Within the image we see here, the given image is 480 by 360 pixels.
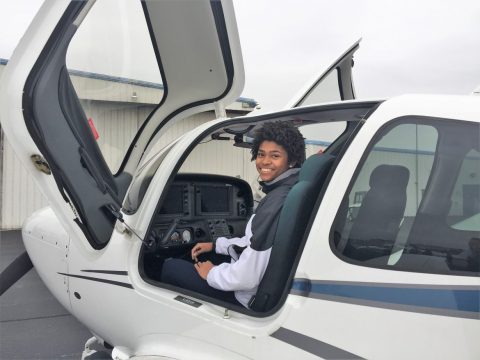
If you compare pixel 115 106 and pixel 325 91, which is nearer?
pixel 115 106

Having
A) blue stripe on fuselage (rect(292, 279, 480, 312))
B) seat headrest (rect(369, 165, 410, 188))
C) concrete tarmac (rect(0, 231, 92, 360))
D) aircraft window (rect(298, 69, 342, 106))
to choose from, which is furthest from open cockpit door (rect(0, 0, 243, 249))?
concrete tarmac (rect(0, 231, 92, 360))

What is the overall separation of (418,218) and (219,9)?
1706 millimetres

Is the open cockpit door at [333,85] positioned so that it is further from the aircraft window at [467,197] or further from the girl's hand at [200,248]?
the aircraft window at [467,197]

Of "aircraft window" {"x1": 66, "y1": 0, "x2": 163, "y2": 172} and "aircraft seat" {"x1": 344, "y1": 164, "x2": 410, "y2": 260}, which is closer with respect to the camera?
"aircraft seat" {"x1": 344, "y1": 164, "x2": 410, "y2": 260}

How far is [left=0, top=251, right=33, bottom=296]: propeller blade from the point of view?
8.87ft

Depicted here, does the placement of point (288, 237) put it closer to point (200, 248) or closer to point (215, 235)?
point (200, 248)

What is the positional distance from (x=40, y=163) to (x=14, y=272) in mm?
1356

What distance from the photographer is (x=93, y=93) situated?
2.41 meters

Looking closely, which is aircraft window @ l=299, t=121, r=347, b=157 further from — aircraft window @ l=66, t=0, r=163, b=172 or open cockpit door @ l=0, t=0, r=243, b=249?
aircraft window @ l=66, t=0, r=163, b=172

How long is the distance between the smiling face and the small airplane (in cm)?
16

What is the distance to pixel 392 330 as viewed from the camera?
4.15 ft

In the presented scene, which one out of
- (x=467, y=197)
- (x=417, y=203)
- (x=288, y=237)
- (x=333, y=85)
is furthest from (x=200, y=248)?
(x=333, y=85)

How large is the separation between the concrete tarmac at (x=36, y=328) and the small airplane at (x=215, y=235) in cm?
80

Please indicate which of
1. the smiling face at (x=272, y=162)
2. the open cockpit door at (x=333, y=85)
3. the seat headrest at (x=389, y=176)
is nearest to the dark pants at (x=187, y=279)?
the smiling face at (x=272, y=162)
